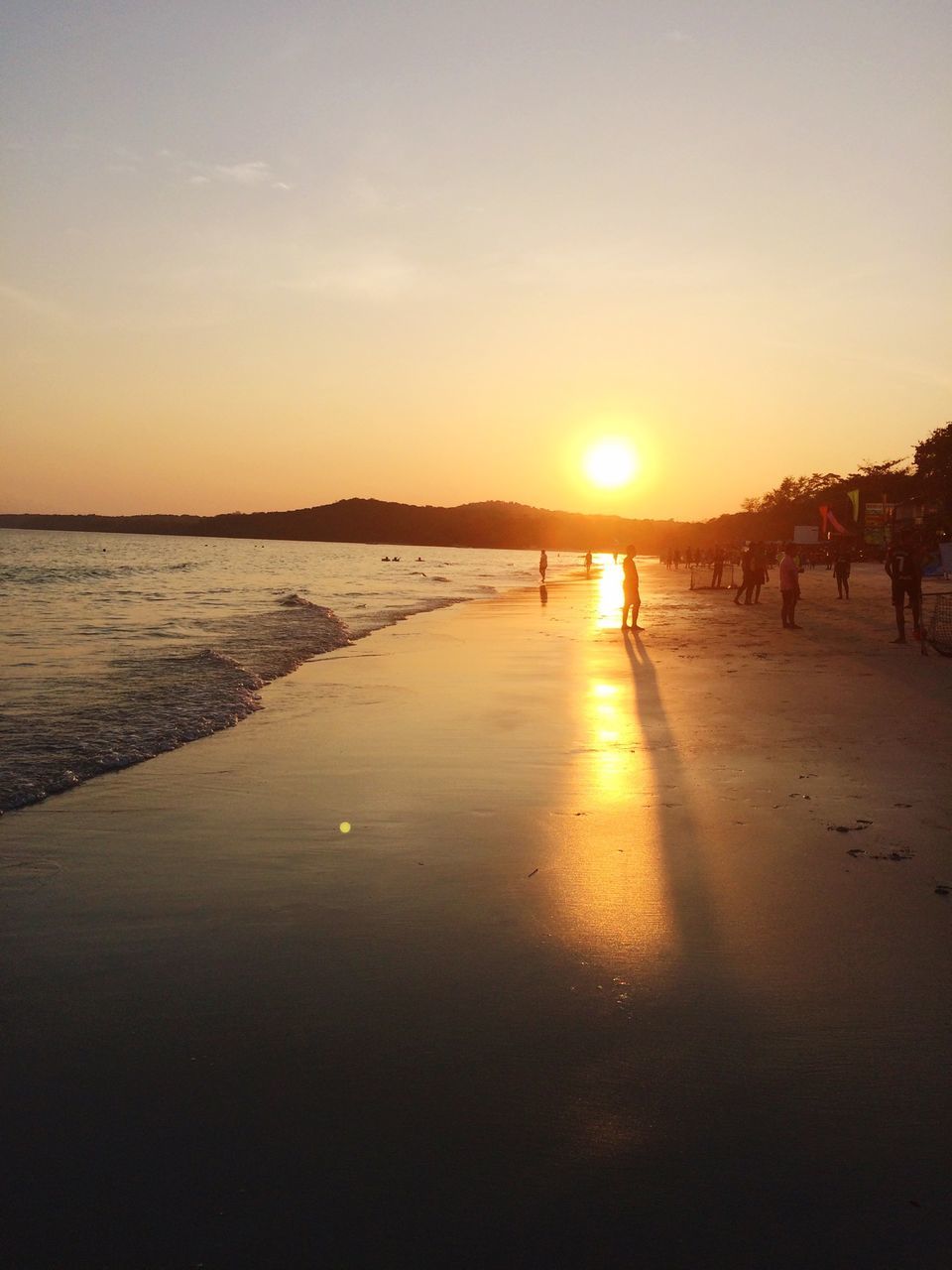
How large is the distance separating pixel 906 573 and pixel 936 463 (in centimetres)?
3829

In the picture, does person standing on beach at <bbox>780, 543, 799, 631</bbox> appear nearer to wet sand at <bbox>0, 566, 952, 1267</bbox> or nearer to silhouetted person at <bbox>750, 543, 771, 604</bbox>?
silhouetted person at <bbox>750, 543, 771, 604</bbox>

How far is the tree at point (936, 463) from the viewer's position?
48656 millimetres

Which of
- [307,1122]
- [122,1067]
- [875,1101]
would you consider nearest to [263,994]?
[122,1067]

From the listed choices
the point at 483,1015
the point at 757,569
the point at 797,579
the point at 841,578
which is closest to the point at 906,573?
the point at 797,579

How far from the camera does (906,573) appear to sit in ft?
61.4

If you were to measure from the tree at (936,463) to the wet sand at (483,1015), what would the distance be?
45507 millimetres

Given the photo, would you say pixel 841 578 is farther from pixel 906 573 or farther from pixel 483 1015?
pixel 483 1015

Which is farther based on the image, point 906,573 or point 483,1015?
point 906,573

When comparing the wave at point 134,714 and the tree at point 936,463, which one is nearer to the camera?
the wave at point 134,714

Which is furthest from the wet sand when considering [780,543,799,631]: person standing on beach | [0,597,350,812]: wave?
[780,543,799,631]: person standing on beach

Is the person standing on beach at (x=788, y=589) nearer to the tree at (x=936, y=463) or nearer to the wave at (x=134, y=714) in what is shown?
the wave at (x=134, y=714)

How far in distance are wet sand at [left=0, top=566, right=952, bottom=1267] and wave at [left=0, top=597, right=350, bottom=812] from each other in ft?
2.13

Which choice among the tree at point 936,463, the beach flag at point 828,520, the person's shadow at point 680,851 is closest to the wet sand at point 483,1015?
the person's shadow at point 680,851

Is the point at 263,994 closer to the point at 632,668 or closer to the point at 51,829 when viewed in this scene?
the point at 51,829
